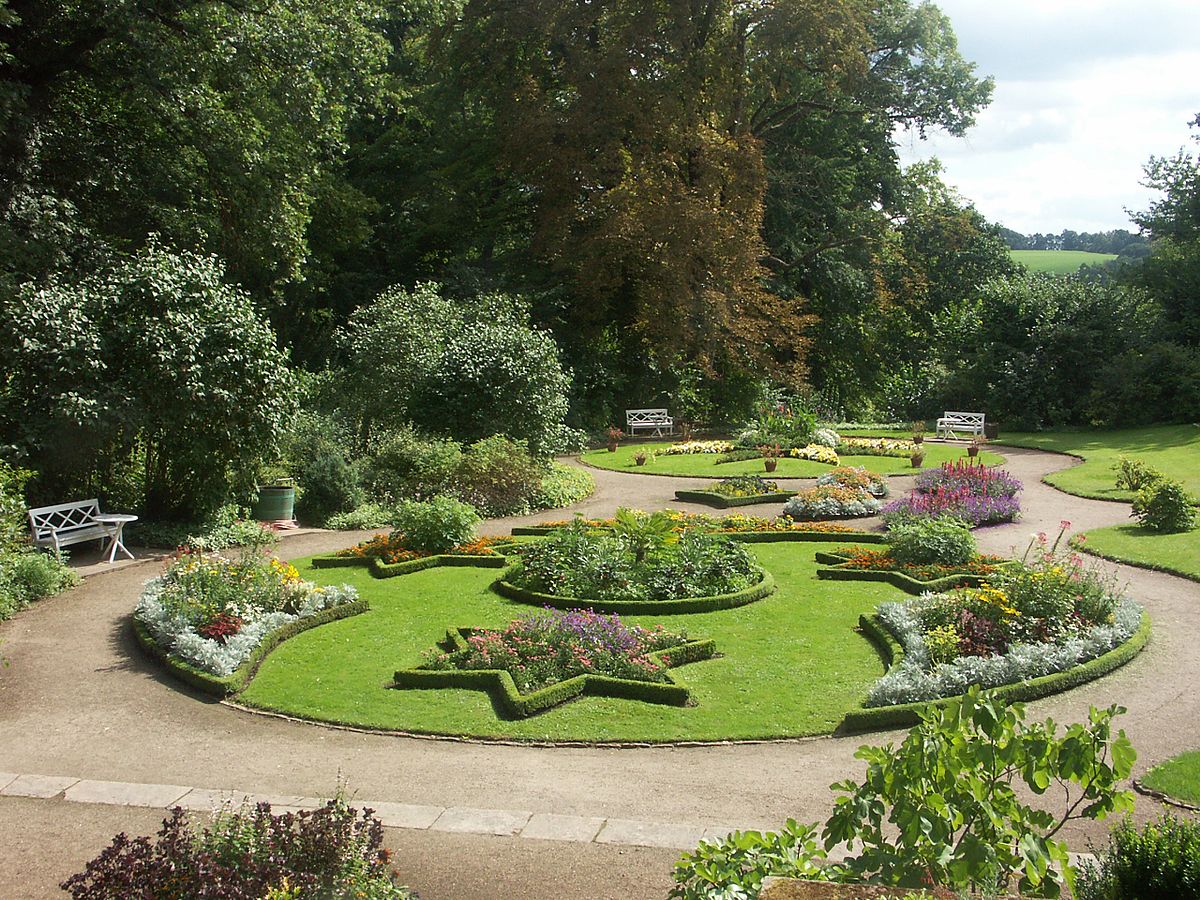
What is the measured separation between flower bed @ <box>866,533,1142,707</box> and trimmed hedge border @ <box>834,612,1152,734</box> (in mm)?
108

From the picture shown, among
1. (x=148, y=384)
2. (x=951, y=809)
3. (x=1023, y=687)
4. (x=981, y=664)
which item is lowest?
(x=1023, y=687)

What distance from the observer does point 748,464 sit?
23312mm

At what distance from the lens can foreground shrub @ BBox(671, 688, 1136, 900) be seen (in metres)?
4.10

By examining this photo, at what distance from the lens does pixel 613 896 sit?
5445 mm

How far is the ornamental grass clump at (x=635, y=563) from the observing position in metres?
12.0

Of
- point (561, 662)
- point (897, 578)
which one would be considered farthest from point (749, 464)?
point (561, 662)

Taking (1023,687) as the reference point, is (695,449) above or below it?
above

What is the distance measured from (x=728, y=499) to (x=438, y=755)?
11468mm

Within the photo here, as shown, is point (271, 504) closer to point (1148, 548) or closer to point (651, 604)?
point (651, 604)

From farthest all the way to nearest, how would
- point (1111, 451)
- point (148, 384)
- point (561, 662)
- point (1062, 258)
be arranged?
point (1062, 258) → point (1111, 451) → point (148, 384) → point (561, 662)

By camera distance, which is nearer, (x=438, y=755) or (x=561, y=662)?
(x=438, y=755)

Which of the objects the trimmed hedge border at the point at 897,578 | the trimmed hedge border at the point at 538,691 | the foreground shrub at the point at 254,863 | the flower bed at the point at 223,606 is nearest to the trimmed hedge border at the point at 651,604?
the trimmed hedge border at the point at 897,578

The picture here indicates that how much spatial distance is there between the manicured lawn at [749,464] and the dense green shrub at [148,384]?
9511 mm

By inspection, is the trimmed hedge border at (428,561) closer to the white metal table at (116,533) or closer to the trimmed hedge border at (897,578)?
the white metal table at (116,533)
